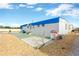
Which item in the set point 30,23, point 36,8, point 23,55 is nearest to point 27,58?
point 23,55

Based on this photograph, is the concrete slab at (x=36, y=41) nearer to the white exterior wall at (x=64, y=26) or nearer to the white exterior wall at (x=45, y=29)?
the white exterior wall at (x=45, y=29)

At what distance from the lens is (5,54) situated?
1837 millimetres

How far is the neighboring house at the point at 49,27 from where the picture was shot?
1.83 meters

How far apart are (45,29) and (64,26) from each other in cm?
20

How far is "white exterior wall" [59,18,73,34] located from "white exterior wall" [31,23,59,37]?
0.13ft

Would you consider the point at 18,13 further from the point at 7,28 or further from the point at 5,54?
the point at 5,54

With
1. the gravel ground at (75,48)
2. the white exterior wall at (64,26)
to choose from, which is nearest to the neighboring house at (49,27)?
the white exterior wall at (64,26)

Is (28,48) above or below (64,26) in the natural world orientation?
below

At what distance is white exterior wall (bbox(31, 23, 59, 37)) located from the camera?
1846 millimetres

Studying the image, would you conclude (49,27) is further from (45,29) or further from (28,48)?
(28,48)

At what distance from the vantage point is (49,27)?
6.08 feet

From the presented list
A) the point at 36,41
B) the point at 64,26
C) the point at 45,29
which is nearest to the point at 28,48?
the point at 36,41

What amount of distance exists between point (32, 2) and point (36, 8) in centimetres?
7

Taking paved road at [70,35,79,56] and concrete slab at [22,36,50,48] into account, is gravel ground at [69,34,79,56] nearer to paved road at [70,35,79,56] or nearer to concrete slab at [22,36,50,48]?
paved road at [70,35,79,56]
